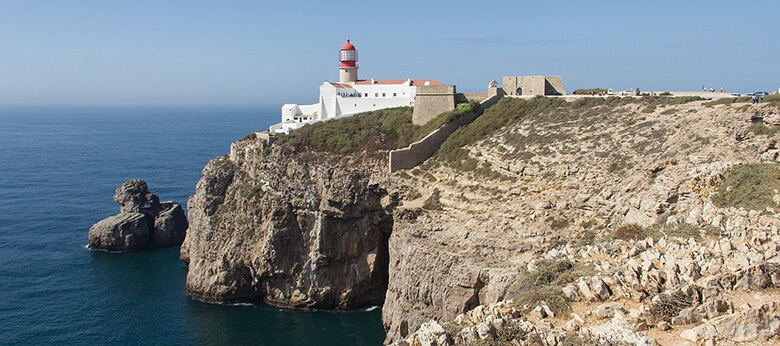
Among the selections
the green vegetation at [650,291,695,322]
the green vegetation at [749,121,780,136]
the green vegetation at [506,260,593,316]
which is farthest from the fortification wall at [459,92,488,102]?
the green vegetation at [650,291,695,322]

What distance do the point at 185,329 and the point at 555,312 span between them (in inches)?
1179

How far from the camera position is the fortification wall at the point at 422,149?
41406 mm

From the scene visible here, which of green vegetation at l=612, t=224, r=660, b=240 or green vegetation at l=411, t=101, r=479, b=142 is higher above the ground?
green vegetation at l=411, t=101, r=479, b=142

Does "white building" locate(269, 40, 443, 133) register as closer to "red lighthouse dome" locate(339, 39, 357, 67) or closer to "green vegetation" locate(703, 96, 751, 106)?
"red lighthouse dome" locate(339, 39, 357, 67)

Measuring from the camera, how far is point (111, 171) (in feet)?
298

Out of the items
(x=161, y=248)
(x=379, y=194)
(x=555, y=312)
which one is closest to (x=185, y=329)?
(x=379, y=194)

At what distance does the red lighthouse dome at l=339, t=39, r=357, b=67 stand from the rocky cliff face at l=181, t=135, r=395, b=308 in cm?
1647

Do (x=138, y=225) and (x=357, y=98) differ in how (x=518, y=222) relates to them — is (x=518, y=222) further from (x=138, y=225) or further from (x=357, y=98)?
(x=138, y=225)

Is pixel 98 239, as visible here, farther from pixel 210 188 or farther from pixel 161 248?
pixel 210 188

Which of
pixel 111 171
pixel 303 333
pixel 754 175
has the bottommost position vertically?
pixel 303 333

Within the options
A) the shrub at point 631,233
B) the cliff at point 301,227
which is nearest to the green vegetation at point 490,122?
the cliff at point 301,227

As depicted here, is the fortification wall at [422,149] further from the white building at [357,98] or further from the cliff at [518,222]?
the white building at [357,98]

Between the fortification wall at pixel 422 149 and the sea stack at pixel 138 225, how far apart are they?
93.3ft

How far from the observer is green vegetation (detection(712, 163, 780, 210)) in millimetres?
22062
